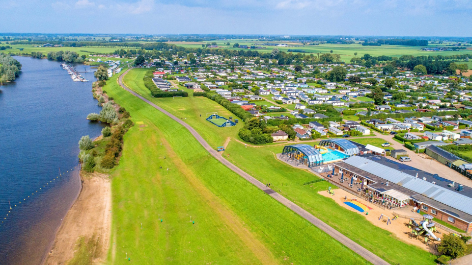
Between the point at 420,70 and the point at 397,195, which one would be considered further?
the point at 420,70

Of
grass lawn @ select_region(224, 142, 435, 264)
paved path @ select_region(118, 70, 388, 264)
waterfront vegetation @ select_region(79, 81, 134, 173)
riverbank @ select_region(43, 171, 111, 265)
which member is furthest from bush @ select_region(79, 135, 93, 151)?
grass lawn @ select_region(224, 142, 435, 264)

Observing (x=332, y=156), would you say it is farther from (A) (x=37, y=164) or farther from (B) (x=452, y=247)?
(A) (x=37, y=164)

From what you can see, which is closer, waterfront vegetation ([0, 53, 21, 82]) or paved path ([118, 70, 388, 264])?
paved path ([118, 70, 388, 264])

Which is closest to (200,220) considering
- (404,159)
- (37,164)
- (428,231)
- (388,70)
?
(428,231)

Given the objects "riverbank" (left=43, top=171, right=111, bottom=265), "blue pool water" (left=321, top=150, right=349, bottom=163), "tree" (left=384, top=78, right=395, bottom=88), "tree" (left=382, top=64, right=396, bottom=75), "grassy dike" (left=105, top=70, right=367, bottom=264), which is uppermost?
"tree" (left=382, top=64, right=396, bottom=75)

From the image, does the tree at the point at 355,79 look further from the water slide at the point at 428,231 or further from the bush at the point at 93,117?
the water slide at the point at 428,231

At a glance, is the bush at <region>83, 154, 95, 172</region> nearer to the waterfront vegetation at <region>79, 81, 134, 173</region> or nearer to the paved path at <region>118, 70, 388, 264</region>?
the waterfront vegetation at <region>79, 81, 134, 173</region>

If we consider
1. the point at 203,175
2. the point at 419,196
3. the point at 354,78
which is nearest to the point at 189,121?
the point at 203,175
